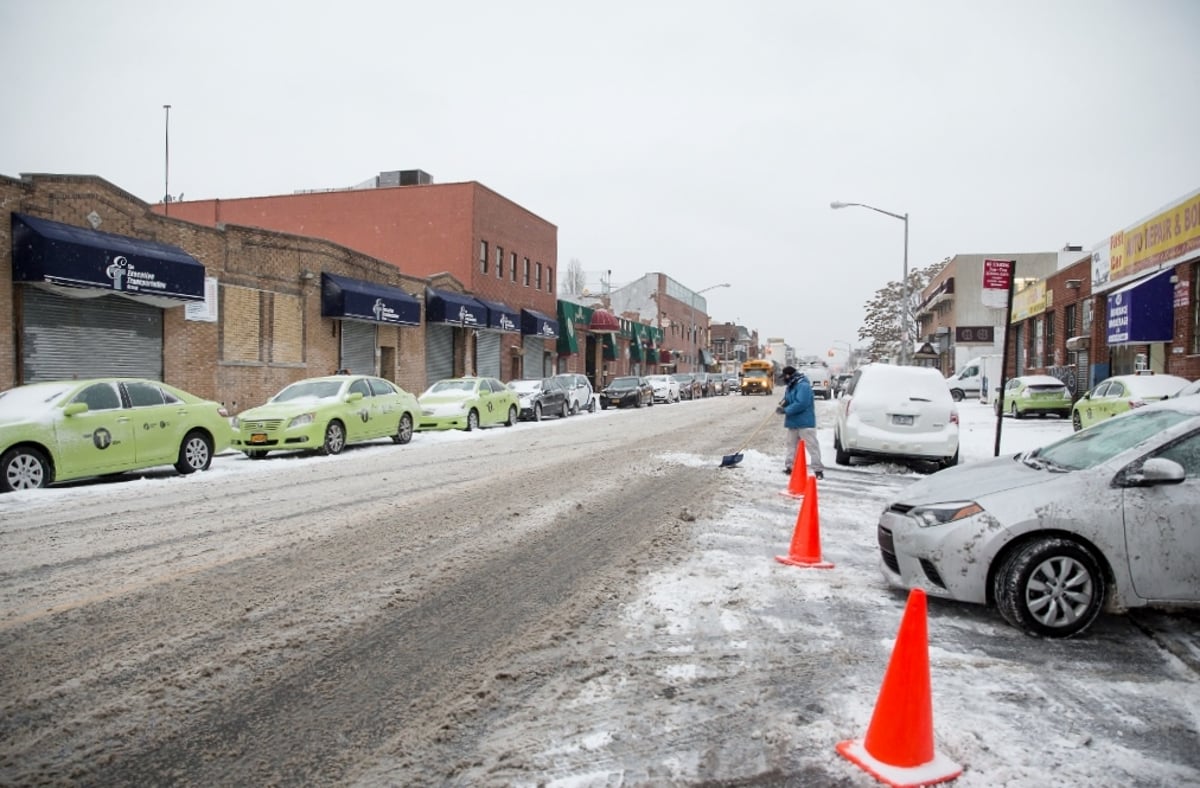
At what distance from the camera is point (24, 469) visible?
10.3 metres

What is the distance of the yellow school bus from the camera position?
56469 mm

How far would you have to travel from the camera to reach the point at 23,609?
5262mm

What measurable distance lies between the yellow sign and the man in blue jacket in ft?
43.6

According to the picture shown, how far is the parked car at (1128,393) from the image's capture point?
17812mm

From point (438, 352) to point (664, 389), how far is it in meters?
16.0

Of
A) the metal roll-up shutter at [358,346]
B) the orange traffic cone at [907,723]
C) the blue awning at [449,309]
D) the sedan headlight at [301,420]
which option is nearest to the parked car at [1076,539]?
the orange traffic cone at [907,723]

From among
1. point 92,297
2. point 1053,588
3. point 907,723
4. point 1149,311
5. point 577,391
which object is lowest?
point 907,723

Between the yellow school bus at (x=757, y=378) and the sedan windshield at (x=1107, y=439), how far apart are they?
50802mm

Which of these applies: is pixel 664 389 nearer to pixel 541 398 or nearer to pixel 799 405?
pixel 541 398

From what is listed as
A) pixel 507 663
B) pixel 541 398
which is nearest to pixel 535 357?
pixel 541 398

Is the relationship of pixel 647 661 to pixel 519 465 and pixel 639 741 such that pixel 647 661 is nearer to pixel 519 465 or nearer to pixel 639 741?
pixel 639 741

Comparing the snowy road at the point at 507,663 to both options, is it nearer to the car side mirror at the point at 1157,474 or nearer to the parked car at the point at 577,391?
the car side mirror at the point at 1157,474

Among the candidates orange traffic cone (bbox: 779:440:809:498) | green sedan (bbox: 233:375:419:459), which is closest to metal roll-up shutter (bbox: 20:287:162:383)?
green sedan (bbox: 233:375:419:459)

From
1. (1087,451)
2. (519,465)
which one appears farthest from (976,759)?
(519,465)
